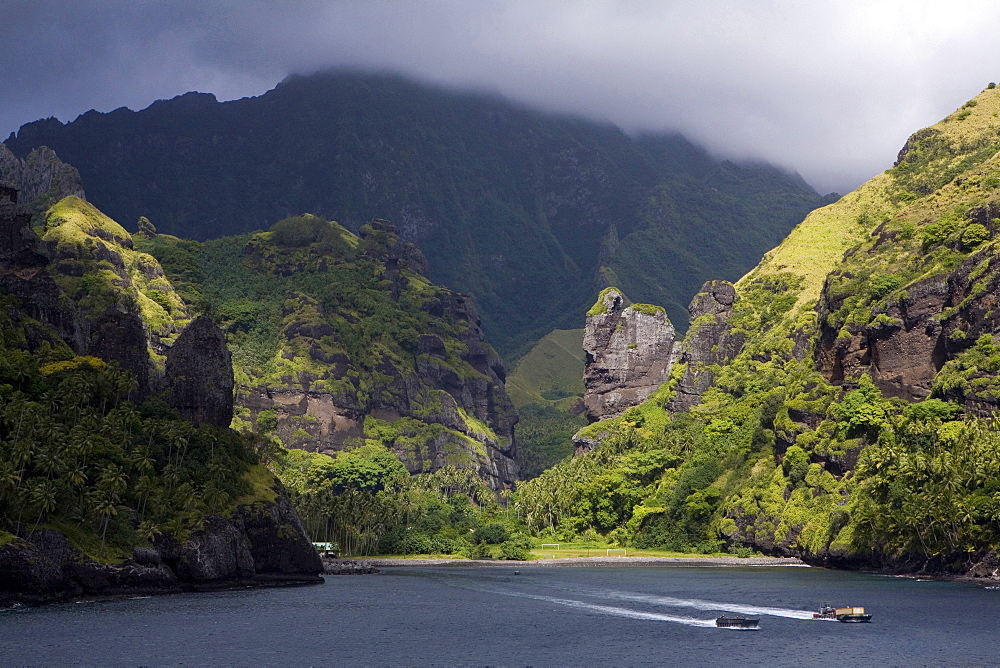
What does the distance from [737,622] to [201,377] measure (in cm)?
9949

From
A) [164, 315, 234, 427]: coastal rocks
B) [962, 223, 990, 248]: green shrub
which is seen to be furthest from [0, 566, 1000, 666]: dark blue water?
[962, 223, 990, 248]: green shrub

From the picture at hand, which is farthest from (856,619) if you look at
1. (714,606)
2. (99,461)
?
(99,461)

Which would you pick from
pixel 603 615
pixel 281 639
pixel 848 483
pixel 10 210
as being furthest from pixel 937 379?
pixel 10 210

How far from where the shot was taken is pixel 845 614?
109 meters

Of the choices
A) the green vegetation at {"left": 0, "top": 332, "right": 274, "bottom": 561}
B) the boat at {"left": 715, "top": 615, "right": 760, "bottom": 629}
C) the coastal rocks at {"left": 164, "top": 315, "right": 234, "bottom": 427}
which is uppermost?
the coastal rocks at {"left": 164, "top": 315, "right": 234, "bottom": 427}

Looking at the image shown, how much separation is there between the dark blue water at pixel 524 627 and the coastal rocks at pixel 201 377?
36395 millimetres

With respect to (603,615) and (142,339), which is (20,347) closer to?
(142,339)

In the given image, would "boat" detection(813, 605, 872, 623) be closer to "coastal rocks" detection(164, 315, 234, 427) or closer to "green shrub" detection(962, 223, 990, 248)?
"coastal rocks" detection(164, 315, 234, 427)

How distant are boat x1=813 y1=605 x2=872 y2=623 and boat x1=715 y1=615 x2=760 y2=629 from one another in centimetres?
821

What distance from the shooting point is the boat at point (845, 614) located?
108188 mm

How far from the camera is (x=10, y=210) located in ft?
552

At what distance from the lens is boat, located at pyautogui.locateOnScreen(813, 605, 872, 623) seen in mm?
108188

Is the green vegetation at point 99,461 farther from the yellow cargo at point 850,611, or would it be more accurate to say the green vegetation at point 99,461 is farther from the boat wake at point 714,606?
the yellow cargo at point 850,611

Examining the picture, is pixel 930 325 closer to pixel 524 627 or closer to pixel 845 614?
pixel 845 614
